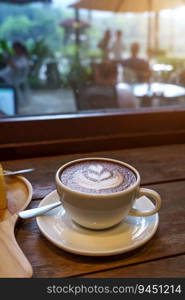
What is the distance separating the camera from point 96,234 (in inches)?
17.7

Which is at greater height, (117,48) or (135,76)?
(117,48)

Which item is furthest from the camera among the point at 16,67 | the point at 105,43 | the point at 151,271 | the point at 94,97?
the point at 105,43

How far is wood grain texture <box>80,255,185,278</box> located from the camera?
Result: 394 mm

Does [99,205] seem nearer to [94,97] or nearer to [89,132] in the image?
[89,132]

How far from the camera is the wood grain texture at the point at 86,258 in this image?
1.32 ft

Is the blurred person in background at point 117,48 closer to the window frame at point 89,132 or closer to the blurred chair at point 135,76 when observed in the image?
the blurred chair at point 135,76

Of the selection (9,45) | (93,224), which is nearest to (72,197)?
(93,224)

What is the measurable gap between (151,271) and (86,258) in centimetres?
9

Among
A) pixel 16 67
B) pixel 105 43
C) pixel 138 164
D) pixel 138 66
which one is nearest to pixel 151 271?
pixel 138 164

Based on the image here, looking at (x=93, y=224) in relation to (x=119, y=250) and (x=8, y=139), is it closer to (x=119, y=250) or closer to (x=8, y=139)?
(x=119, y=250)

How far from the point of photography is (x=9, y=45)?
3951 millimetres

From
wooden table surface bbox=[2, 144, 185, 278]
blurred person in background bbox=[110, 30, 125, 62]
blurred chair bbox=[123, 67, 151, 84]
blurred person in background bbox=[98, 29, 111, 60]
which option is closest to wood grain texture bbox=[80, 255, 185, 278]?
wooden table surface bbox=[2, 144, 185, 278]

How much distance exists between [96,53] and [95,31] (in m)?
0.69

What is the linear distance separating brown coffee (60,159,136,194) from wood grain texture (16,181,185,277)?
9 cm
